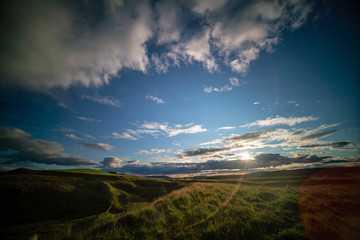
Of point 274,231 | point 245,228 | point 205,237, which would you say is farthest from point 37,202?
point 274,231

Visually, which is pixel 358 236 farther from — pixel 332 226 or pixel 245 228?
pixel 245 228

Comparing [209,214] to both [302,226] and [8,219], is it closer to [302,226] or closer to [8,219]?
[302,226]

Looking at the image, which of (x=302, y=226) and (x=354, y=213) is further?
(x=354, y=213)

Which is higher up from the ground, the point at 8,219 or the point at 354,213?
the point at 354,213

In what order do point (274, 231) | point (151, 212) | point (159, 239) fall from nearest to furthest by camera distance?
1. point (159, 239)
2. point (274, 231)
3. point (151, 212)

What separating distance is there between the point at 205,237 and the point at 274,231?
14.7 feet

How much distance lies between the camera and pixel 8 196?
23.1m

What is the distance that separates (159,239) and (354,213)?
14.2m

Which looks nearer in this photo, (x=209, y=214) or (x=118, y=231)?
(x=118, y=231)

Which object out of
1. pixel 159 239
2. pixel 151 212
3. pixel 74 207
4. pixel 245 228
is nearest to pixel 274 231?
pixel 245 228

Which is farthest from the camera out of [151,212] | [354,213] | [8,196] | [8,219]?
[8,196]

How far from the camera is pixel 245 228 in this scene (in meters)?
8.08

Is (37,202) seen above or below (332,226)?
below

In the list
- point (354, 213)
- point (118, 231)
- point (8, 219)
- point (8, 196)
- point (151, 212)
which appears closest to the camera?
point (118, 231)
